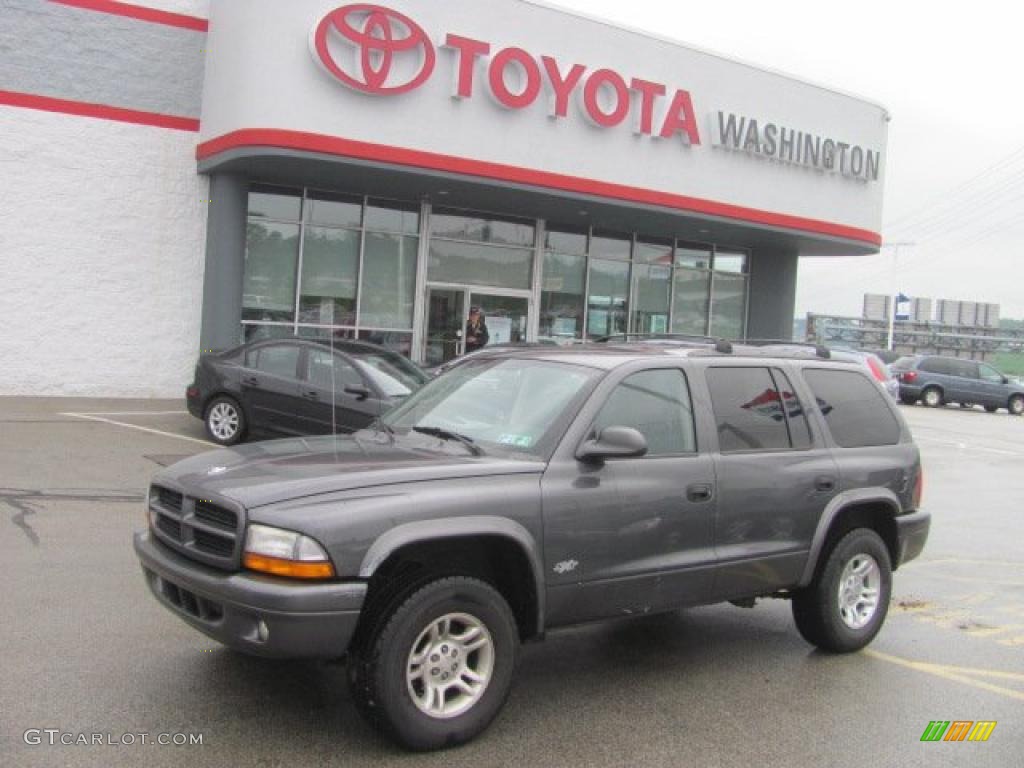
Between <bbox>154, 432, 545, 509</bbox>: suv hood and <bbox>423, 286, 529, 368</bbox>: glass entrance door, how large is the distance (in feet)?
43.1

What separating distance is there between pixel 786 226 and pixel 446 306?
23.5 ft

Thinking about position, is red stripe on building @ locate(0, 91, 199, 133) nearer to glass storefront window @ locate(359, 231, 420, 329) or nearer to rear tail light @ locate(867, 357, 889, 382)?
glass storefront window @ locate(359, 231, 420, 329)

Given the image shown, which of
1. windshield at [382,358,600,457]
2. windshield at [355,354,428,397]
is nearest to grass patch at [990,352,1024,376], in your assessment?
windshield at [355,354,428,397]

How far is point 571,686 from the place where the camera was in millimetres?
4766

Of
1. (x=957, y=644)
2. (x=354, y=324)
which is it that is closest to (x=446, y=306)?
(x=354, y=324)

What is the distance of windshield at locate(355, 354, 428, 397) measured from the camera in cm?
1072

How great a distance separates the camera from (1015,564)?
27.0ft

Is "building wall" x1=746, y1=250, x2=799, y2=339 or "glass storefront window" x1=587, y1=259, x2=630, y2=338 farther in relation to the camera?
"building wall" x1=746, y1=250, x2=799, y2=339

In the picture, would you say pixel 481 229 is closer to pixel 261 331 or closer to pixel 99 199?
pixel 261 331

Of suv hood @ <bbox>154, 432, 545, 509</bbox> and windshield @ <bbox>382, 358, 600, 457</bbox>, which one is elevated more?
windshield @ <bbox>382, 358, 600, 457</bbox>

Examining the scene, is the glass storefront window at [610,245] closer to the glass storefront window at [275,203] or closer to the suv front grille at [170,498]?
the glass storefront window at [275,203]

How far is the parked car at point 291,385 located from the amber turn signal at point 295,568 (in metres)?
6.85

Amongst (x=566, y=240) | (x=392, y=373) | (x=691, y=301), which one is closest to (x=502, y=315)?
(x=566, y=240)

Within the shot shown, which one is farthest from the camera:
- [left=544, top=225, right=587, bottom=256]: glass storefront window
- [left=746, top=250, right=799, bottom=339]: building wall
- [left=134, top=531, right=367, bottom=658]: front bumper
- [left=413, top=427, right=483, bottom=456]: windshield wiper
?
[left=746, top=250, right=799, bottom=339]: building wall
